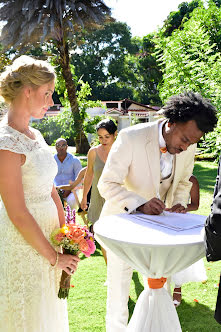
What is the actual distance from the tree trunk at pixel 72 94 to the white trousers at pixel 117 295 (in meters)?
19.8

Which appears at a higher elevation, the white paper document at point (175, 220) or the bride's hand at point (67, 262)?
the white paper document at point (175, 220)

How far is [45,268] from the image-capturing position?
271 centimetres

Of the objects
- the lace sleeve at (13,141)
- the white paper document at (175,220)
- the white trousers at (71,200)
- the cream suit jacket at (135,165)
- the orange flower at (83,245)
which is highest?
the lace sleeve at (13,141)

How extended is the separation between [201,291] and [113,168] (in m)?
2.41

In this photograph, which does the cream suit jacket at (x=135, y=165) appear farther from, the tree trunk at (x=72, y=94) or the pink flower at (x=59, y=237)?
the tree trunk at (x=72, y=94)

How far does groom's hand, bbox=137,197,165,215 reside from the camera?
2.96 m

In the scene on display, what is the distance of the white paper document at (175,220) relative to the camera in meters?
2.62

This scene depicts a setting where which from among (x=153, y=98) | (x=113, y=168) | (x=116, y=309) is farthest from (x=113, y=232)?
(x=153, y=98)

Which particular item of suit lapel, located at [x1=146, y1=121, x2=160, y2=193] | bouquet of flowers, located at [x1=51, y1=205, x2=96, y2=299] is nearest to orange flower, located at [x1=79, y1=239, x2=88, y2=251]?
bouquet of flowers, located at [x1=51, y1=205, x2=96, y2=299]

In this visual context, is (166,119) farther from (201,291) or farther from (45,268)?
(201,291)

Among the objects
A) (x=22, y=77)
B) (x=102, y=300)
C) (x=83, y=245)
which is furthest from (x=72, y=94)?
(x=83, y=245)

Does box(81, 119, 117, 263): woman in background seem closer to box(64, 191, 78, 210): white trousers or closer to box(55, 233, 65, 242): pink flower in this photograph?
box(64, 191, 78, 210): white trousers

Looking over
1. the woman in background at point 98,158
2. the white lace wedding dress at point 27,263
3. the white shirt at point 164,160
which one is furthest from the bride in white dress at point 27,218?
the woman in background at point 98,158

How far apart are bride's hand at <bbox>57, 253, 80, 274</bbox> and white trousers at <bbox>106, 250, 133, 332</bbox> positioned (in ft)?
2.61
